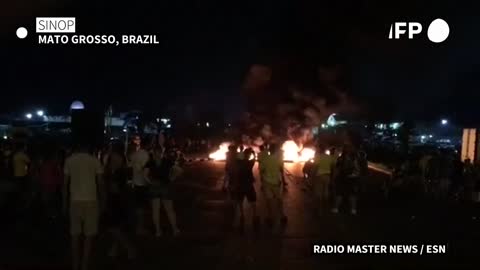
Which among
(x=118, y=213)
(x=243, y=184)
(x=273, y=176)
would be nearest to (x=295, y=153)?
(x=273, y=176)

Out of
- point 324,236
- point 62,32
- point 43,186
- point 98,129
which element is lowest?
point 324,236

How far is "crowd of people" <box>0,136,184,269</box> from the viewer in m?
7.64

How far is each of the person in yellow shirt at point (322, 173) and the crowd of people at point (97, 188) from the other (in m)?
4.04

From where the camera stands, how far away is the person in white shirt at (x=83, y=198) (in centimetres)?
759

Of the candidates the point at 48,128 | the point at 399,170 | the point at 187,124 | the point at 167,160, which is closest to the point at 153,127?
the point at 187,124

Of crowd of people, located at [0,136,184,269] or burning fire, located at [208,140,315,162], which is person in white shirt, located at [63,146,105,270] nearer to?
crowd of people, located at [0,136,184,269]

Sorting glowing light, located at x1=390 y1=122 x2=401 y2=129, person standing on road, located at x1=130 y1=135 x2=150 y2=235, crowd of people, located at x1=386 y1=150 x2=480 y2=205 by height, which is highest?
glowing light, located at x1=390 y1=122 x2=401 y2=129

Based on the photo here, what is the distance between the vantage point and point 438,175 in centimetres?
1659

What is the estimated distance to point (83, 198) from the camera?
25.0 feet

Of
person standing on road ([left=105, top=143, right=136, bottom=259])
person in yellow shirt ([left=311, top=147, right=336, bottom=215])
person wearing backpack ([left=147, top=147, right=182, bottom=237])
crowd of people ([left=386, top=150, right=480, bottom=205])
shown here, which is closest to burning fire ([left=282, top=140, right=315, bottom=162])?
crowd of people ([left=386, top=150, right=480, bottom=205])

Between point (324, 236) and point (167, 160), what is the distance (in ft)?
9.52

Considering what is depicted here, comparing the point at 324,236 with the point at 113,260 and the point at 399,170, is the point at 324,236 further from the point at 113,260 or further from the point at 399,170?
the point at 399,170

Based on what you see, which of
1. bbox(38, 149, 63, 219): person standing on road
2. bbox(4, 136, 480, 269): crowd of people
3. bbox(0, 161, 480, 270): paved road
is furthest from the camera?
bbox(38, 149, 63, 219): person standing on road

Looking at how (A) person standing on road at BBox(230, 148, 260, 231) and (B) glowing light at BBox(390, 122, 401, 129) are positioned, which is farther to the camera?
(B) glowing light at BBox(390, 122, 401, 129)
